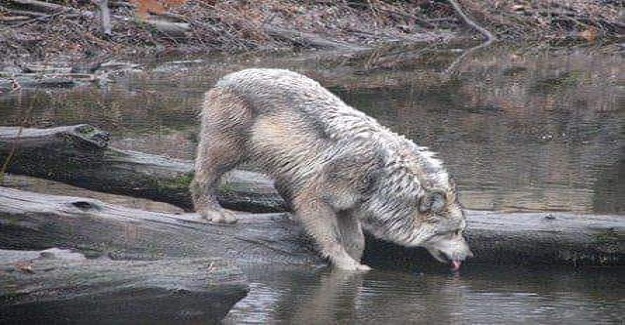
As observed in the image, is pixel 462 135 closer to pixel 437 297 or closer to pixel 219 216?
pixel 219 216

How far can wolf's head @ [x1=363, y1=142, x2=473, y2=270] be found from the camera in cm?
847

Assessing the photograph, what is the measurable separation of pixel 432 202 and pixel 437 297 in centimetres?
71

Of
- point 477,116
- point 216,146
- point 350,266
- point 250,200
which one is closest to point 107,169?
point 216,146

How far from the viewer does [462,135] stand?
15.3m

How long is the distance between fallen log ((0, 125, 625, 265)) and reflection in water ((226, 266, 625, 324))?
0.16 m

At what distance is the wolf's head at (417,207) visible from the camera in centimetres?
847

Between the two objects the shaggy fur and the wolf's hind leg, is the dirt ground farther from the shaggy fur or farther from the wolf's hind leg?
the shaggy fur

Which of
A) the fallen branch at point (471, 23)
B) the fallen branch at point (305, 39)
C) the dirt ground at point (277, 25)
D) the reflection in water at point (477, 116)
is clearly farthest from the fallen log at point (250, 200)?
the fallen branch at point (471, 23)

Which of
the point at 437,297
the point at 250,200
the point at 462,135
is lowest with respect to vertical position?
the point at 462,135

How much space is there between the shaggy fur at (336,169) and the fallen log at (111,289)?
172 centimetres

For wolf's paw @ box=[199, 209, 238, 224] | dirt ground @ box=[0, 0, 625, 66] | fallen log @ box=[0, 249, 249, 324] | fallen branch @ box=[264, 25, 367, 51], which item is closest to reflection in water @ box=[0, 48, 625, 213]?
Answer: dirt ground @ box=[0, 0, 625, 66]

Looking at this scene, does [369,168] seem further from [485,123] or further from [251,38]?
[251,38]

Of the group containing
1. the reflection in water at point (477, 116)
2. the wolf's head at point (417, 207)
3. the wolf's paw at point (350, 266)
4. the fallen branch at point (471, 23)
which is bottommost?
the fallen branch at point (471, 23)

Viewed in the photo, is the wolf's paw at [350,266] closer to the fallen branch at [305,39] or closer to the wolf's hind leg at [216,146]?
the wolf's hind leg at [216,146]
